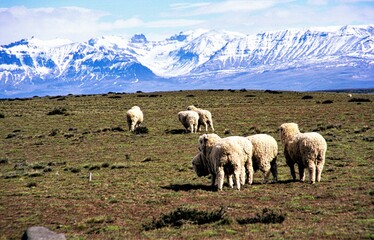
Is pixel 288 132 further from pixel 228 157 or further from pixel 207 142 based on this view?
pixel 228 157

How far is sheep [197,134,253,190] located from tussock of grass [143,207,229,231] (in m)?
4.00

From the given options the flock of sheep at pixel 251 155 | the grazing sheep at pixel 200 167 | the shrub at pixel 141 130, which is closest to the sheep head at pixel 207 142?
the flock of sheep at pixel 251 155

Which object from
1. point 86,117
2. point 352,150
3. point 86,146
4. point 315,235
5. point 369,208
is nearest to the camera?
point 315,235

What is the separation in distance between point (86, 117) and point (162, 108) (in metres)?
13.2

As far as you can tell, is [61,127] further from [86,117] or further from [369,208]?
[369,208]

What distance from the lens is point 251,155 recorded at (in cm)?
2091

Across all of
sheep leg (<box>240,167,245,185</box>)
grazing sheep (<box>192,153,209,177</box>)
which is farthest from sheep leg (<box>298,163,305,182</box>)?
grazing sheep (<box>192,153,209,177</box>)

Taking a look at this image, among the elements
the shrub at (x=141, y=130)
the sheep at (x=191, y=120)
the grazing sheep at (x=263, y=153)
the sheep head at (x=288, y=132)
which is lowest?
the shrub at (x=141, y=130)

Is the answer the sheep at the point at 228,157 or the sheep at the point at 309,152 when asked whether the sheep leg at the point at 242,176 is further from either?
the sheep at the point at 309,152

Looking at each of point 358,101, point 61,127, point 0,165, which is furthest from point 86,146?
point 358,101

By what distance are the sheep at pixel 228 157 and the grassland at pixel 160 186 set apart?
2.40 ft

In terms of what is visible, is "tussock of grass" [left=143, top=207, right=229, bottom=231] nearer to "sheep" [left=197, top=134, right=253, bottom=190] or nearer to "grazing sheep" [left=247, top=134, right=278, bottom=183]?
"sheep" [left=197, top=134, right=253, bottom=190]

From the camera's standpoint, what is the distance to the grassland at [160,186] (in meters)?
14.9

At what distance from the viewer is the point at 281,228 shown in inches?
557
